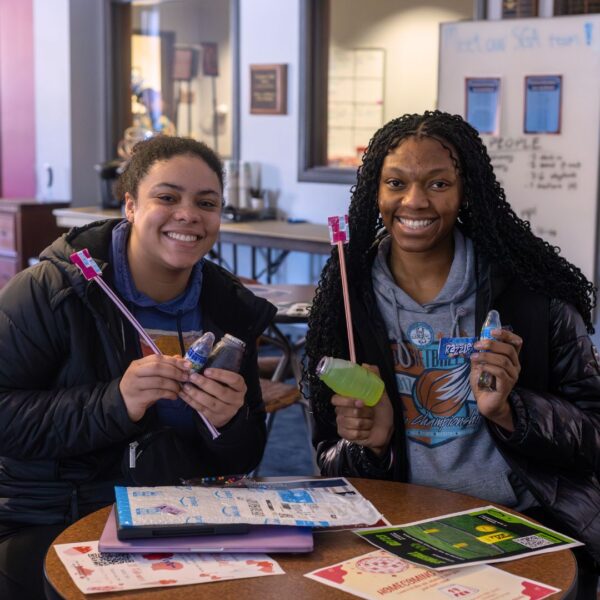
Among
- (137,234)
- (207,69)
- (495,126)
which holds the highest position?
(207,69)

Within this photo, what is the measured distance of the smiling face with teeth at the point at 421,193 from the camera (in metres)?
1.81

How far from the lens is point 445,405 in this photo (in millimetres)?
1773

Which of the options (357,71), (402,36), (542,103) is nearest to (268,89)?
(357,71)

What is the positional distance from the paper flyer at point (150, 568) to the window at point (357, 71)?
4439 mm

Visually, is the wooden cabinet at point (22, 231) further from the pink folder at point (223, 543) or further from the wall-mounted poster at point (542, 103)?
the pink folder at point (223, 543)

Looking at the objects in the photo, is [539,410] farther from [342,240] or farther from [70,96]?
[70,96]

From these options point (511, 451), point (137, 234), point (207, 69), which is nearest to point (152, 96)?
point (207, 69)

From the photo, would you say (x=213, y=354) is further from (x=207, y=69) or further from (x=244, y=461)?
(x=207, y=69)

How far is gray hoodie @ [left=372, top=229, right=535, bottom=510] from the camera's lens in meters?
1.75

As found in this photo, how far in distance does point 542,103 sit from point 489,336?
283 cm

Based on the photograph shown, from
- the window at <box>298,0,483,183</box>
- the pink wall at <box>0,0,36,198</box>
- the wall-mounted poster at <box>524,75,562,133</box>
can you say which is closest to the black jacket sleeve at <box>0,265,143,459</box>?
the wall-mounted poster at <box>524,75,562,133</box>

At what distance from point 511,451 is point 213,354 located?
539mm

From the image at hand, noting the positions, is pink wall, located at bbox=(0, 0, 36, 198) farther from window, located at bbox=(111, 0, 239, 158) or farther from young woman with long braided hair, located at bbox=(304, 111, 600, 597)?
young woman with long braided hair, located at bbox=(304, 111, 600, 597)

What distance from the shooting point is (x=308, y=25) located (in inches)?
226
